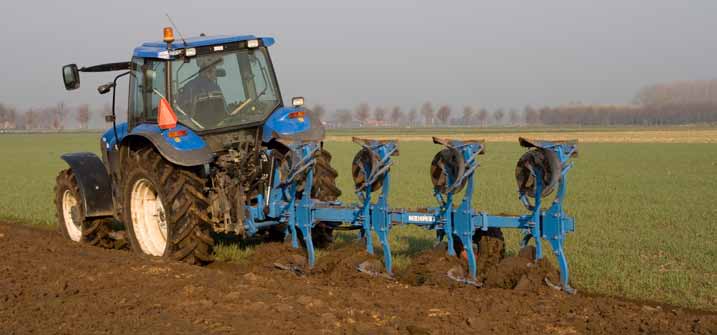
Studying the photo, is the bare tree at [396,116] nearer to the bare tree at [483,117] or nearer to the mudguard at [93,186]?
the bare tree at [483,117]

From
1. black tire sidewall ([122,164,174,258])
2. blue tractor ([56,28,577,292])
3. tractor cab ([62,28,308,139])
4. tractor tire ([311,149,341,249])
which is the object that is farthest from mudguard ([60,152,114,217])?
tractor tire ([311,149,341,249])

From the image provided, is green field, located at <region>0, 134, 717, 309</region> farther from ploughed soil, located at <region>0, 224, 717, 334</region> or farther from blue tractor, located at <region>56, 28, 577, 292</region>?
ploughed soil, located at <region>0, 224, 717, 334</region>

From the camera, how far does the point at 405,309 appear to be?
→ 5707 mm

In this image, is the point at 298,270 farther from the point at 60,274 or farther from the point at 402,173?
the point at 402,173

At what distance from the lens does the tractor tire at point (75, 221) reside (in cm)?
960

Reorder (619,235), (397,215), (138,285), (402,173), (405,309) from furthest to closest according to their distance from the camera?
(402,173), (619,235), (397,215), (138,285), (405,309)

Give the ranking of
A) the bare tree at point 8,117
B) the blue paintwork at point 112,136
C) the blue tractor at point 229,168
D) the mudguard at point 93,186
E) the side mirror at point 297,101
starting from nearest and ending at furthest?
the blue tractor at point 229,168
the side mirror at point 297,101
the mudguard at point 93,186
the blue paintwork at point 112,136
the bare tree at point 8,117

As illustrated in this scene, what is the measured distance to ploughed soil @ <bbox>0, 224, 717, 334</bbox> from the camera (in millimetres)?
5211

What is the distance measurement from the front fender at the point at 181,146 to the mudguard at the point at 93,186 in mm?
1508

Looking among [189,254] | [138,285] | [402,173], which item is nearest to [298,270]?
[189,254]

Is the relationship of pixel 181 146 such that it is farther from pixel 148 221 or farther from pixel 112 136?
pixel 112 136

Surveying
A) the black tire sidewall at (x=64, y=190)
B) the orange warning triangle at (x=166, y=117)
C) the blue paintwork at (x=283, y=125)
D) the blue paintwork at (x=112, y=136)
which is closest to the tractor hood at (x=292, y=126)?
the blue paintwork at (x=283, y=125)

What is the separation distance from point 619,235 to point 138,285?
6581 millimetres

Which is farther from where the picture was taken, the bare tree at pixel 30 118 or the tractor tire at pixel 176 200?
the bare tree at pixel 30 118
